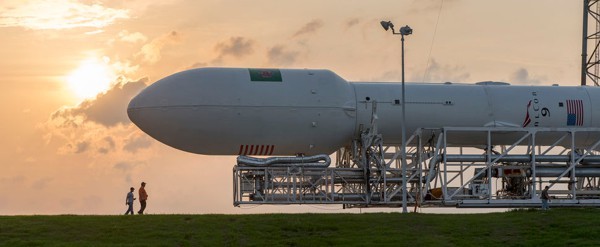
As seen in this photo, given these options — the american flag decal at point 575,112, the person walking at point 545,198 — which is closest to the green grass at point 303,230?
the person walking at point 545,198

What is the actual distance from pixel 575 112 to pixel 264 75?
13.7 m

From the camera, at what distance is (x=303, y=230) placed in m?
36.2

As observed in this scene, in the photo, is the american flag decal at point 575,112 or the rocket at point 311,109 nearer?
the rocket at point 311,109

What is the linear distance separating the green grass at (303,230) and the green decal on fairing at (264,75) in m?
7.20

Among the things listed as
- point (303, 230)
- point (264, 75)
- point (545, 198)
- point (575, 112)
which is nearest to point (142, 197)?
point (264, 75)

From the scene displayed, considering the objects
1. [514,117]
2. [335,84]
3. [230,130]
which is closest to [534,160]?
[514,117]

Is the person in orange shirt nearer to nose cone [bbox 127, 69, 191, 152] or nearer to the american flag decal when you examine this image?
nose cone [bbox 127, 69, 191, 152]

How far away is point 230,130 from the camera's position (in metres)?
42.7

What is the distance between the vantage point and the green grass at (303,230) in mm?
34312

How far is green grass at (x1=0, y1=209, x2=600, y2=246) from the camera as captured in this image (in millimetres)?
34312

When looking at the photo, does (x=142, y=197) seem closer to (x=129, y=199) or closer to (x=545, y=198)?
(x=129, y=199)

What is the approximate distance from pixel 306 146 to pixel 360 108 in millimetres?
2754

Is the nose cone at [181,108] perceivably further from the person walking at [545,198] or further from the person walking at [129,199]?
the person walking at [545,198]

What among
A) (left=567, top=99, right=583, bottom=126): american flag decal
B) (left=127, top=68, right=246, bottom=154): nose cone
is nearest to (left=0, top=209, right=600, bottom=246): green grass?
(left=127, top=68, right=246, bottom=154): nose cone
